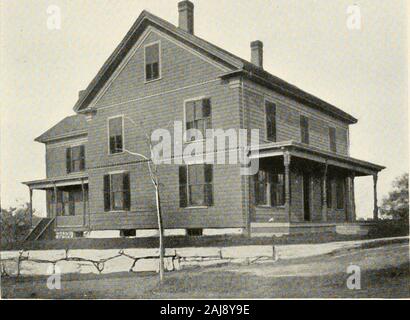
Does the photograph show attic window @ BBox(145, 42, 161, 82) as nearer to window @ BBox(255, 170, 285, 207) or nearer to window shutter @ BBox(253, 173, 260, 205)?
window shutter @ BBox(253, 173, 260, 205)

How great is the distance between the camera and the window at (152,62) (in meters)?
19.5

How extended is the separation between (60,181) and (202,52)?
398 inches

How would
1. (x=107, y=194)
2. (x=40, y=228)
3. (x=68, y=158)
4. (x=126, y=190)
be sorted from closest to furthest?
(x=126, y=190), (x=107, y=194), (x=40, y=228), (x=68, y=158)

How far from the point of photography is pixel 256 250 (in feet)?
42.8

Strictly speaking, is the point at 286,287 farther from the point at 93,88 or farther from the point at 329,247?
the point at 93,88

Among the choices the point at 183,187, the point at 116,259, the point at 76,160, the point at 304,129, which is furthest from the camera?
the point at 76,160

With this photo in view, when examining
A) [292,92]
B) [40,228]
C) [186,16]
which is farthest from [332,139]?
[40,228]

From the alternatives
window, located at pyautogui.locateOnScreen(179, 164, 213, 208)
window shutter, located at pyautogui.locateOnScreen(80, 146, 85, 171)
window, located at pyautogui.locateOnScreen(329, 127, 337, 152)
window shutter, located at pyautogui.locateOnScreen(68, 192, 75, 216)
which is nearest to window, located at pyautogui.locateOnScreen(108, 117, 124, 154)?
window, located at pyautogui.locateOnScreen(179, 164, 213, 208)

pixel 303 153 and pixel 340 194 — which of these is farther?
pixel 340 194

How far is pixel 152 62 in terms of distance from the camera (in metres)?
19.7

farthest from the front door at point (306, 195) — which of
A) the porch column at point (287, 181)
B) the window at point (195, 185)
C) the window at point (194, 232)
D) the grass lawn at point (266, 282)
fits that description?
the grass lawn at point (266, 282)

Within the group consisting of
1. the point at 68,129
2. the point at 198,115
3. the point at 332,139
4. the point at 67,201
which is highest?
the point at 68,129

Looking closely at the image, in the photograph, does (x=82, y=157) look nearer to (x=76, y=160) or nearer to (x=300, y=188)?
(x=76, y=160)

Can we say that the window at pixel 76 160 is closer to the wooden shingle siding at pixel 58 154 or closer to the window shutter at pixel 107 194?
the wooden shingle siding at pixel 58 154
